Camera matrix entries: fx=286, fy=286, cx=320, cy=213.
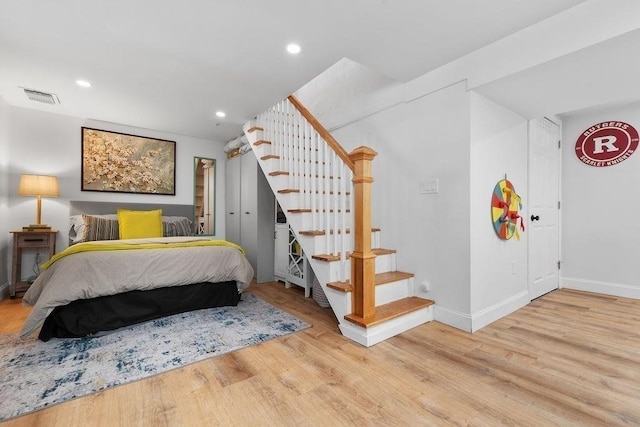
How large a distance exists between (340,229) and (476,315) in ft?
4.51

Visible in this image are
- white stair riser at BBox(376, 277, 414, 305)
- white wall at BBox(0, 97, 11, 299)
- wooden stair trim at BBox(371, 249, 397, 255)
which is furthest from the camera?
Result: white wall at BBox(0, 97, 11, 299)

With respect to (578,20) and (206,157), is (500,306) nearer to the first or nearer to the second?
(578,20)

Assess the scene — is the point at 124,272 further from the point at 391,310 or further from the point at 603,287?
the point at 603,287

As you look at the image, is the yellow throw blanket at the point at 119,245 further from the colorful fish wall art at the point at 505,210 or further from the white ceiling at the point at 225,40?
the colorful fish wall art at the point at 505,210

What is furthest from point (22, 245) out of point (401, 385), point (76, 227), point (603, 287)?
point (603, 287)

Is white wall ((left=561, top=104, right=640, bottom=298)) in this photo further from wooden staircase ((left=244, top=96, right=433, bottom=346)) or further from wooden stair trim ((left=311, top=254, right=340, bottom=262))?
wooden stair trim ((left=311, top=254, right=340, bottom=262))

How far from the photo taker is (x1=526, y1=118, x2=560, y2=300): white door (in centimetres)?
313

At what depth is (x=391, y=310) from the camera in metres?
2.35

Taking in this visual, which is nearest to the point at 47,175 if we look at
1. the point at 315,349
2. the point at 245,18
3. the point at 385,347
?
the point at 245,18

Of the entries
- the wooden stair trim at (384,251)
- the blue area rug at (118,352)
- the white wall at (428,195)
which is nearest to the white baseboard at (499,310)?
the white wall at (428,195)

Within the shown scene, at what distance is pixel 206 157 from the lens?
201 inches

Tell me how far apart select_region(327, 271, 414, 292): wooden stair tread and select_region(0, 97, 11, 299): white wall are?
392cm

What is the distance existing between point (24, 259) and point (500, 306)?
17.8ft

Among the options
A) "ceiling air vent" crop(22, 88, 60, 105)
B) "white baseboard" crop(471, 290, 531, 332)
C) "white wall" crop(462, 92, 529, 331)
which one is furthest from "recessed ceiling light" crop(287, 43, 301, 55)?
"ceiling air vent" crop(22, 88, 60, 105)
